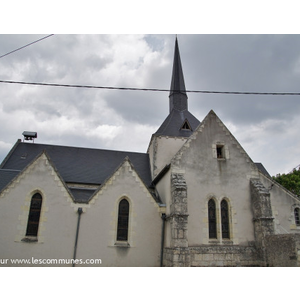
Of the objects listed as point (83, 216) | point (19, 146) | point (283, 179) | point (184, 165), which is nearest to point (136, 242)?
point (83, 216)

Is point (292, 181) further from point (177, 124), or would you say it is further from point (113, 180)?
point (113, 180)

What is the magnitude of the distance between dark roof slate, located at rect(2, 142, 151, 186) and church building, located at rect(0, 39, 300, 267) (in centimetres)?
248

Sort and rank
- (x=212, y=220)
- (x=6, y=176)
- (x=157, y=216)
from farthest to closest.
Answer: (x=6, y=176) < (x=157, y=216) < (x=212, y=220)

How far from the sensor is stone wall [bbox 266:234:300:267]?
35.2ft

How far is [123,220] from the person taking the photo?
13875mm

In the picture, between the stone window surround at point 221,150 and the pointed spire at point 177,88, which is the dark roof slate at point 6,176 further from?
the pointed spire at point 177,88

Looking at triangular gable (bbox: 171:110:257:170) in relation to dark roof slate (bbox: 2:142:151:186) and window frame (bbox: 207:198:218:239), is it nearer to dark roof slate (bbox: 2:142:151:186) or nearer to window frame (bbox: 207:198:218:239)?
window frame (bbox: 207:198:218:239)

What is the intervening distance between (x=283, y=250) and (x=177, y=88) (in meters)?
18.3

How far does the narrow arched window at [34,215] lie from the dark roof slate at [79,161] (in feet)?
12.5

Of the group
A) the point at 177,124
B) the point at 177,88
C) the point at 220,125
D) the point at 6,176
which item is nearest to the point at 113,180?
the point at 6,176

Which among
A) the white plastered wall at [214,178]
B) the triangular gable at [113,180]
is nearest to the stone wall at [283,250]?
the white plastered wall at [214,178]

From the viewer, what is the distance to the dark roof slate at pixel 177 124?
2256cm

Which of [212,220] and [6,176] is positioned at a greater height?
[6,176]

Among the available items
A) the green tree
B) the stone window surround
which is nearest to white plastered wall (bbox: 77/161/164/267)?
the stone window surround
